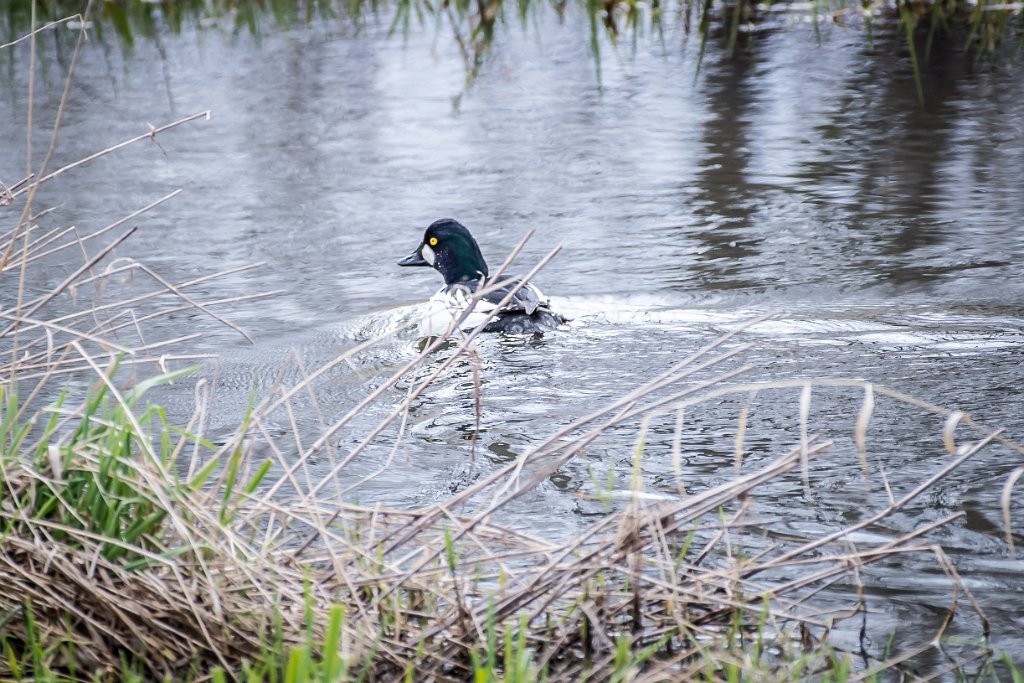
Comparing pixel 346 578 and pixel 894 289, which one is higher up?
pixel 346 578

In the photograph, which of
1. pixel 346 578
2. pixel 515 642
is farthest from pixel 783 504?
pixel 346 578

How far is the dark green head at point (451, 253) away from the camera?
683 centimetres

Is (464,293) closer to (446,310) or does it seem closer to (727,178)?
(446,310)

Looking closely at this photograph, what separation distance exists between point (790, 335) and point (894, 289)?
0.86m

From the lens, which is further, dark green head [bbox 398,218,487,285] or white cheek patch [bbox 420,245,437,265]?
white cheek patch [bbox 420,245,437,265]

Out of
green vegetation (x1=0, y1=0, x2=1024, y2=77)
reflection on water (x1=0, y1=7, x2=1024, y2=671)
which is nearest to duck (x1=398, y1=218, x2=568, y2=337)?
reflection on water (x1=0, y1=7, x2=1024, y2=671)

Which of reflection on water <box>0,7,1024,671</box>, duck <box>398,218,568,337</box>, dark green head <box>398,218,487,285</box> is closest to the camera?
reflection on water <box>0,7,1024,671</box>

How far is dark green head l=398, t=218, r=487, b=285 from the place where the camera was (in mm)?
6828

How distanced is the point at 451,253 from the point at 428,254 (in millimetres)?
126

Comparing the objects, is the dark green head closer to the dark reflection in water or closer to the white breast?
the white breast

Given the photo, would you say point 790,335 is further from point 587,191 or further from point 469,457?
point 587,191

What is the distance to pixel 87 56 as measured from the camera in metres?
13.9

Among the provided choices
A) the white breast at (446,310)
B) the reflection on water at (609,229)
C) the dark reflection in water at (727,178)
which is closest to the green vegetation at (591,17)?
the reflection on water at (609,229)

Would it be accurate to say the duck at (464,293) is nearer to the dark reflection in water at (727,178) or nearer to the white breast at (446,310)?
the white breast at (446,310)
